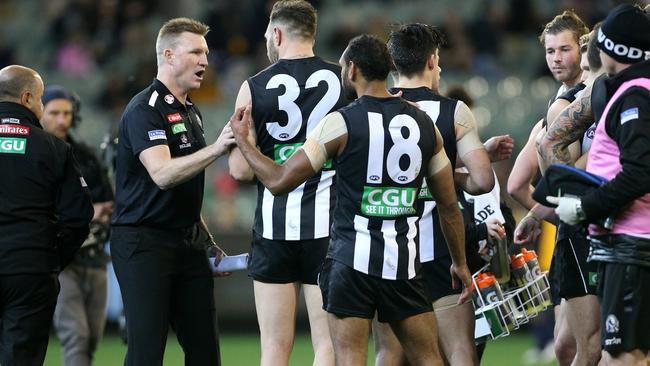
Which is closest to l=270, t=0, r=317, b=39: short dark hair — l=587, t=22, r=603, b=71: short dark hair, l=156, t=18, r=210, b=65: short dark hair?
l=156, t=18, r=210, b=65: short dark hair

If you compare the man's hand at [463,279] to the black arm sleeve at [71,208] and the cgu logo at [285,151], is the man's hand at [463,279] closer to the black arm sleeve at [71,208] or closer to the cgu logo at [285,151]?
the cgu logo at [285,151]

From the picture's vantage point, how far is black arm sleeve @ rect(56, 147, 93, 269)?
762 centimetres

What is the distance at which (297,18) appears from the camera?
7461 mm

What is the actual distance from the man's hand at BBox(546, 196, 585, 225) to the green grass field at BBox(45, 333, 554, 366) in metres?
5.58

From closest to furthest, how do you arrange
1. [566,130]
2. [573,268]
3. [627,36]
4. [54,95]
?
[627,36] < [566,130] < [573,268] < [54,95]

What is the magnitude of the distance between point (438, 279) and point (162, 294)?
171 centimetres

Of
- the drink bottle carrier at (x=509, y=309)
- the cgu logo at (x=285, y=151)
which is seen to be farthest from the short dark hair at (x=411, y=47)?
the drink bottle carrier at (x=509, y=309)

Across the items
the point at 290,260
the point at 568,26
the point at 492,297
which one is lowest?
the point at 492,297

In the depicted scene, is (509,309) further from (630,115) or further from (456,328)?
(630,115)

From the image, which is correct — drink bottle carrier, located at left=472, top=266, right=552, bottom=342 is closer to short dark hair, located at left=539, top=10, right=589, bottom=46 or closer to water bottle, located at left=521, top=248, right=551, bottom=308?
water bottle, located at left=521, top=248, right=551, bottom=308

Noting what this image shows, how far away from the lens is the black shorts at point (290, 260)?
290 inches

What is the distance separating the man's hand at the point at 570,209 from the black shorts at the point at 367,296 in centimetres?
87

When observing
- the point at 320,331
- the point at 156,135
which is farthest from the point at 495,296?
the point at 156,135

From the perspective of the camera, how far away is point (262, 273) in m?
7.40
